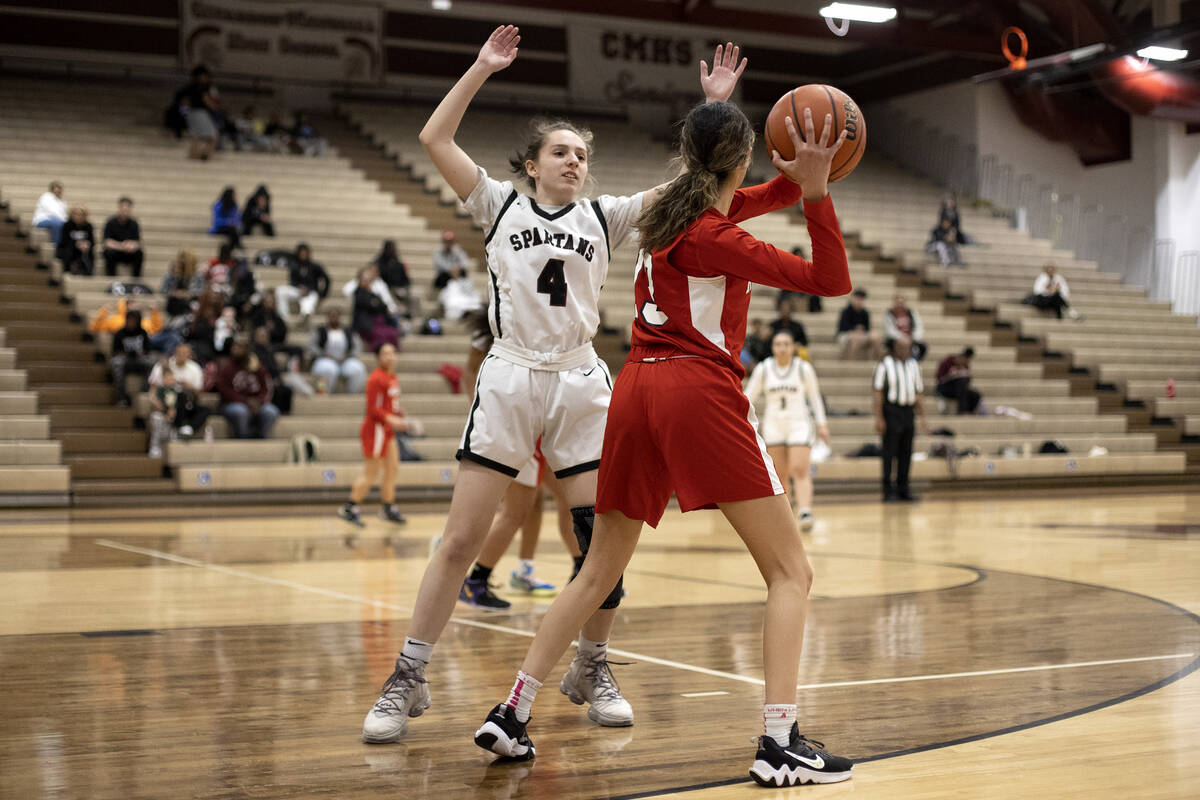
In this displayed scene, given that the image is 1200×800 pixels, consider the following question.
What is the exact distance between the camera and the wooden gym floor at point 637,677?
3330mm

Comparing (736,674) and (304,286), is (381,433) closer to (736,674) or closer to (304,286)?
(304,286)

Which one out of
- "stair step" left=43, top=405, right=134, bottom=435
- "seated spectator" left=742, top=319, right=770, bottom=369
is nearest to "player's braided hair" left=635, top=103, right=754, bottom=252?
"stair step" left=43, top=405, right=134, bottom=435

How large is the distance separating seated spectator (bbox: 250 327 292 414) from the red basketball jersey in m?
11.6

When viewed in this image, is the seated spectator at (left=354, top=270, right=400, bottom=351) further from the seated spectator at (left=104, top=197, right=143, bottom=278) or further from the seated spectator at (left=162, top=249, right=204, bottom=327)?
the seated spectator at (left=104, top=197, right=143, bottom=278)

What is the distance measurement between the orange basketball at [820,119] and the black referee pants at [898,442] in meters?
11.5

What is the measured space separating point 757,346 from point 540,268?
13.1m

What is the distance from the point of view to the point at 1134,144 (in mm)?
25078

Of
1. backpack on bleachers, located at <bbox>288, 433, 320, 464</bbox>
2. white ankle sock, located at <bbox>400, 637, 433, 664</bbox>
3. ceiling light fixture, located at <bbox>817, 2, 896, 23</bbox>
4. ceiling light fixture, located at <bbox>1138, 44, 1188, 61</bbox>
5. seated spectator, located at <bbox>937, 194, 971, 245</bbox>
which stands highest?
ceiling light fixture, located at <bbox>1138, 44, 1188, 61</bbox>

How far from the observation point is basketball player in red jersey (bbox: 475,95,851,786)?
129 inches

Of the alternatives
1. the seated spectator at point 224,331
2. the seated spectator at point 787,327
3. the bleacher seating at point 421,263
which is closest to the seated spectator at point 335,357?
the bleacher seating at point 421,263

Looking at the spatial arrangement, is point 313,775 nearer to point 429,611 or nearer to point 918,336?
point 429,611

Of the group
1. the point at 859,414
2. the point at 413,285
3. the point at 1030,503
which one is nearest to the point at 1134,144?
the point at 859,414

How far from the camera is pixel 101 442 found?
14.4m

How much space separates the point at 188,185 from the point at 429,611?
1764cm
